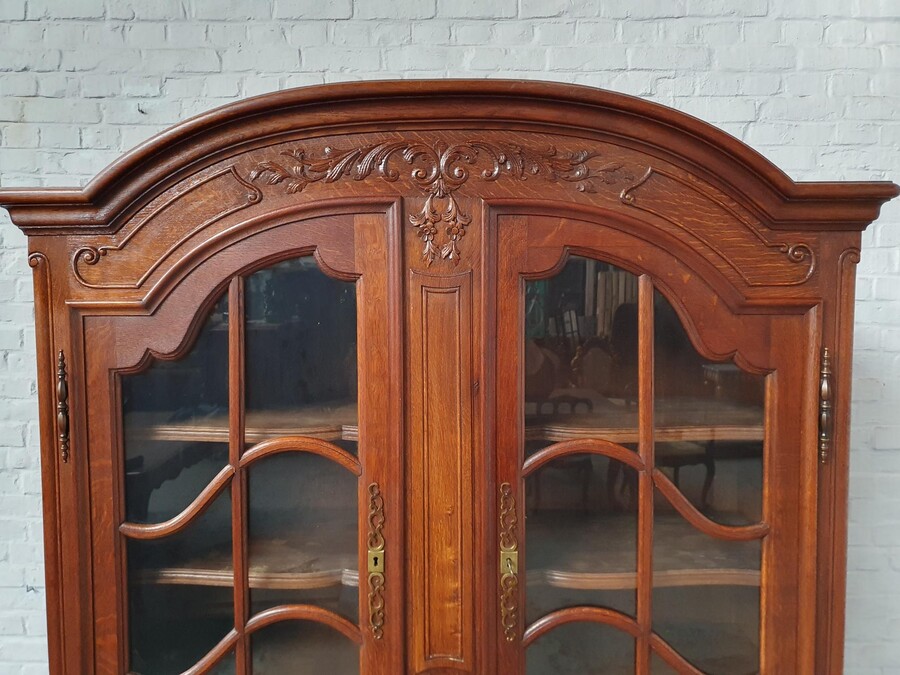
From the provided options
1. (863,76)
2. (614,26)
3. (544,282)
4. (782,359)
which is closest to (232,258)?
(544,282)

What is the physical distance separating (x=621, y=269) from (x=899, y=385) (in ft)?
2.17

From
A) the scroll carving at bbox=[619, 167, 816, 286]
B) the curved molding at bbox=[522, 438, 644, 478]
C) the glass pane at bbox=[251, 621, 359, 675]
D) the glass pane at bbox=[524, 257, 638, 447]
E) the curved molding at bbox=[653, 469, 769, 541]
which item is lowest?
the glass pane at bbox=[251, 621, 359, 675]

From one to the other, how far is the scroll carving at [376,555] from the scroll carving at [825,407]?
48 centimetres

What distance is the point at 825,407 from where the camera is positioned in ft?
2.14

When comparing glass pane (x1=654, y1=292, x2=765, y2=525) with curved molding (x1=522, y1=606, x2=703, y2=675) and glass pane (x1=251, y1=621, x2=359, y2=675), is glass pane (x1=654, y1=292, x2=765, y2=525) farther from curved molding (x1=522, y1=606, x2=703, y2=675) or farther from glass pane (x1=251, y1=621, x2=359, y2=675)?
glass pane (x1=251, y1=621, x2=359, y2=675)

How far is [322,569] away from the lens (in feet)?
2.27

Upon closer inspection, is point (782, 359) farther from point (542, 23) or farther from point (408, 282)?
point (542, 23)

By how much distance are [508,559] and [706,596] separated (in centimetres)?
24

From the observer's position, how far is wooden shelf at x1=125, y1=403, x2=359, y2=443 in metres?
0.68

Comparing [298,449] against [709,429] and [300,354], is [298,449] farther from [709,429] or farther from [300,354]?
[709,429]

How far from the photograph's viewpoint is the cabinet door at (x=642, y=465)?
2.15 ft

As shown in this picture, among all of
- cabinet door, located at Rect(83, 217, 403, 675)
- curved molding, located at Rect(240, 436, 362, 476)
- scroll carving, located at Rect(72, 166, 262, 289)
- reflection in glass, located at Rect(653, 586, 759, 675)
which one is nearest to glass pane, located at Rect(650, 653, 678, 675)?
reflection in glass, located at Rect(653, 586, 759, 675)

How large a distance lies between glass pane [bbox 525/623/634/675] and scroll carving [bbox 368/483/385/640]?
0.18 metres

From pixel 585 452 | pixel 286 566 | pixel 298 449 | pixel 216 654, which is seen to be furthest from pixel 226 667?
pixel 585 452
